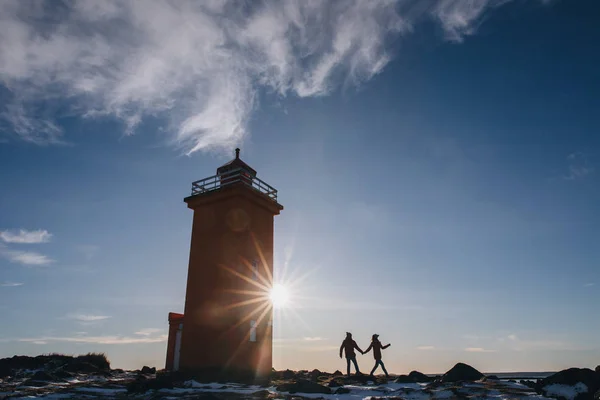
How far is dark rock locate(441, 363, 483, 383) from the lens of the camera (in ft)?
53.8

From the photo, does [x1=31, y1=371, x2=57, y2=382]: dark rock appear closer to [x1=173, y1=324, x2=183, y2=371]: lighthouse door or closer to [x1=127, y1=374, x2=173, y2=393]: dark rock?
[x1=127, y1=374, x2=173, y2=393]: dark rock

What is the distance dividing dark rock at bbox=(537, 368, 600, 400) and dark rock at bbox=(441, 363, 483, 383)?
10.2ft

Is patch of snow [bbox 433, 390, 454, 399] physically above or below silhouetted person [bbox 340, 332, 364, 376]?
below

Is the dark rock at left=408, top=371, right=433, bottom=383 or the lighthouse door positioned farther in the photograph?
the lighthouse door

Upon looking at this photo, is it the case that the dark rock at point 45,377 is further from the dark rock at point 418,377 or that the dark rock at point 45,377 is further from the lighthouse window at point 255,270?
the dark rock at point 418,377

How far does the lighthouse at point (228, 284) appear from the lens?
2089 centimetres

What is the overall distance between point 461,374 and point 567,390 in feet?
14.9

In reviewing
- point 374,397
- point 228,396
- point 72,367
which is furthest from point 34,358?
point 374,397

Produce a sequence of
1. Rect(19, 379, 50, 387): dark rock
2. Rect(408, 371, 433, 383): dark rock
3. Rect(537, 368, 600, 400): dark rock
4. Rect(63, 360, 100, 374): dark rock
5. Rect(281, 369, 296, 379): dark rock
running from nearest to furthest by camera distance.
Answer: Rect(537, 368, 600, 400): dark rock
Rect(19, 379, 50, 387): dark rock
Rect(408, 371, 433, 383): dark rock
Rect(281, 369, 296, 379): dark rock
Rect(63, 360, 100, 374): dark rock

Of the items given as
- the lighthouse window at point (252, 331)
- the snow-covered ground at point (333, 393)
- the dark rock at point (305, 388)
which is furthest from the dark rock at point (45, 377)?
the dark rock at point (305, 388)

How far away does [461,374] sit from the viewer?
16641 millimetres

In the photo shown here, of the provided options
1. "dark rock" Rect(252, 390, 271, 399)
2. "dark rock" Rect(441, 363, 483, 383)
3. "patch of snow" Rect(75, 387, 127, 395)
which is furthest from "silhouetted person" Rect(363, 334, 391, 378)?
"patch of snow" Rect(75, 387, 127, 395)

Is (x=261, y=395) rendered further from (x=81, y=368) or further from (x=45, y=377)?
(x=81, y=368)

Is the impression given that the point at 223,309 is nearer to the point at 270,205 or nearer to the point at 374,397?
the point at 270,205
